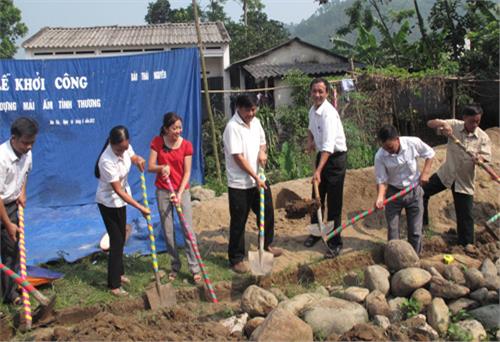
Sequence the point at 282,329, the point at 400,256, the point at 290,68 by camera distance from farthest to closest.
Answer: the point at 290,68
the point at 400,256
the point at 282,329

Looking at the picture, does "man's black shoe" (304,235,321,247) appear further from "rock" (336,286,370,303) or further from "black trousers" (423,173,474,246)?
"black trousers" (423,173,474,246)

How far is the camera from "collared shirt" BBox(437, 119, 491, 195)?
537 centimetres

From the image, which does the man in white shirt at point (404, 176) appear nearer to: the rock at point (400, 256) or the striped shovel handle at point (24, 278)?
the rock at point (400, 256)

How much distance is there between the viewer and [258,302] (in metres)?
4.17

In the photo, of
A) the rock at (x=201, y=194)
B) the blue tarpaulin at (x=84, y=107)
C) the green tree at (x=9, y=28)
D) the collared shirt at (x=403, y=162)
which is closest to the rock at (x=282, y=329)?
the collared shirt at (x=403, y=162)

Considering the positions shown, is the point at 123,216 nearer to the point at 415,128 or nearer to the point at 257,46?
the point at 415,128

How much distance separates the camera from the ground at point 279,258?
3676mm

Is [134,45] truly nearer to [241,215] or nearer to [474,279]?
[241,215]

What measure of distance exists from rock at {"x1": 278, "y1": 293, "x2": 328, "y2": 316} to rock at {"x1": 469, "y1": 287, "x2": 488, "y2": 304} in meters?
1.31

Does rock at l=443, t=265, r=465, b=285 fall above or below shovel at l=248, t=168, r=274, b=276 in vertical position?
below

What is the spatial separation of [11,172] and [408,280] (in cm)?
368

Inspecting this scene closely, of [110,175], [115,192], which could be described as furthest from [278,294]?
[110,175]

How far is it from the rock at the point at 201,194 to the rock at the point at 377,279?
3.85 meters

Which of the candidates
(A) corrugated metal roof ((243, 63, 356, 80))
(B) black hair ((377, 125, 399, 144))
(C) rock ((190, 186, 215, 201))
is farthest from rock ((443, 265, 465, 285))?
(A) corrugated metal roof ((243, 63, 356, 80))
